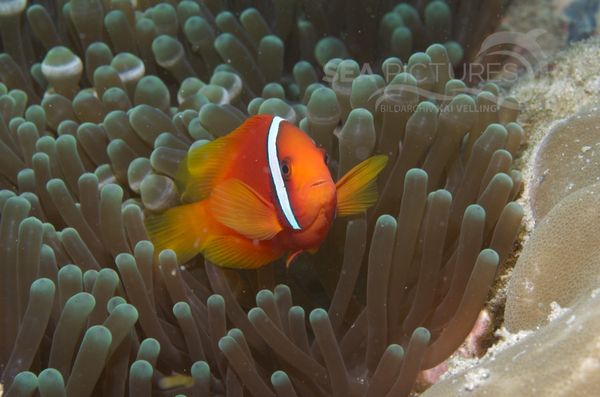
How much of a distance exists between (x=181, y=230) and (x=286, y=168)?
0.44 metres

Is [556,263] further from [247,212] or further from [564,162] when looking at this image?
[247,212]

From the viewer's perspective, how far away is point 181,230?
1.71 metres

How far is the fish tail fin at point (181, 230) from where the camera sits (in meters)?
1.69

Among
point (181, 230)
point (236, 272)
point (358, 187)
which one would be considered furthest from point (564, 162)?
point (181, 230)

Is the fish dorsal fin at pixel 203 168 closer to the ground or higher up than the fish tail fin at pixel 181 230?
higher up

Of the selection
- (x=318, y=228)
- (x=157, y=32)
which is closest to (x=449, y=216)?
(x=318, y=228)

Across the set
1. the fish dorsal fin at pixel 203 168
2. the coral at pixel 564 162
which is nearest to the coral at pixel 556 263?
the coral at pixel 564 162

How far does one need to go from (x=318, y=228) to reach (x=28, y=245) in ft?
2.52

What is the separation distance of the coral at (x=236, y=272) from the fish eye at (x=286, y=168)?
28cm

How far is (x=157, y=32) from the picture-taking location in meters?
2.54

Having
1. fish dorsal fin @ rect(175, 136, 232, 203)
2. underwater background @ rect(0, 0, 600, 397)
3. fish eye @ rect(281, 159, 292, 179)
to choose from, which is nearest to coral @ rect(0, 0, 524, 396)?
underwater background @ rect(0, 0, 600, 397)

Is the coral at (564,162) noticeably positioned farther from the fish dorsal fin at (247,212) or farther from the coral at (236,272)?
the fish dorsal fin at (247,212)

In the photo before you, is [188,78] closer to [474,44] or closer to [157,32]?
[157,32]

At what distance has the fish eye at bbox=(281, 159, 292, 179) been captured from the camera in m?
1.40
